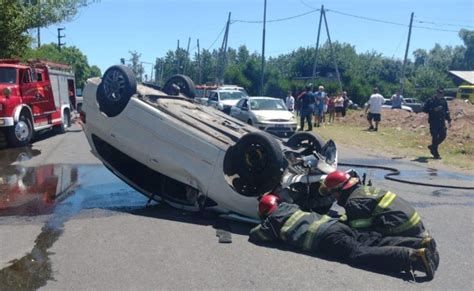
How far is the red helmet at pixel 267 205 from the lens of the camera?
236 inches

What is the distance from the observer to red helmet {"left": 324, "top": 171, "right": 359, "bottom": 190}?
5766 mm

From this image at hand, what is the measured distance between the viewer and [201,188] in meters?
6.89

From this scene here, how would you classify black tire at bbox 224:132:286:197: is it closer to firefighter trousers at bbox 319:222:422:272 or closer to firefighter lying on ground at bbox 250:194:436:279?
firefighter lying on ground at bbox 250:194:436:279

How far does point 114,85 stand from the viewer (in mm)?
7621

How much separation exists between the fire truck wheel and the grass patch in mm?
10012

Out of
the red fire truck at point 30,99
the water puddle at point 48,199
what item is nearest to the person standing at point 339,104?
the red fire truck at point 30,99

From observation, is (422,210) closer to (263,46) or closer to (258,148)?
(258,148)

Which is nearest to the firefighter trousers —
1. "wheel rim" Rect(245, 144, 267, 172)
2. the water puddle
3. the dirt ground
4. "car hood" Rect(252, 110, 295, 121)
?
"wheel rim" Rect(245, 144, 267, 172)

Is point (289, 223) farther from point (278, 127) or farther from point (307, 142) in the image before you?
point (278, 127)

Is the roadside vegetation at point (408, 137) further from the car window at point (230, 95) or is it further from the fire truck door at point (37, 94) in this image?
the fire truck door at point (37, 94)

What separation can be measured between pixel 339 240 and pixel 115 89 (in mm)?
3989

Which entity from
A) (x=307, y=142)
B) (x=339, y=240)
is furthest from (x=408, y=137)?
(x=339, y=240)

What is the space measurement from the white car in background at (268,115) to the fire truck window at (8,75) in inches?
330

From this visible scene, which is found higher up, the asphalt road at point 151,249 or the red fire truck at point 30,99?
the red fire truck at point 30,99
